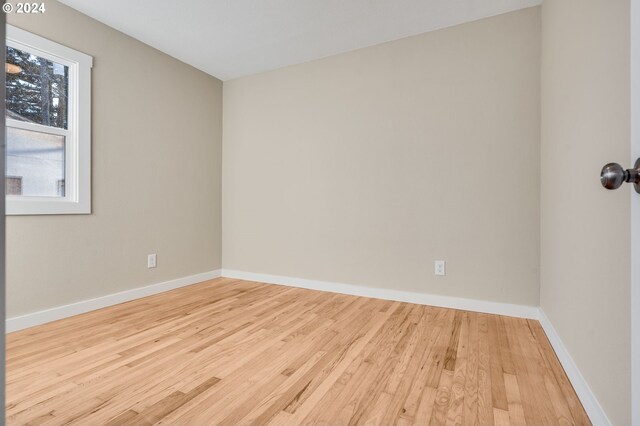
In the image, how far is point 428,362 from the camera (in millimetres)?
1632

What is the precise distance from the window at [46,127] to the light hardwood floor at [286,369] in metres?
0.93

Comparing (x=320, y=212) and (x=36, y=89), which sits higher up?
(x=36, y=89)

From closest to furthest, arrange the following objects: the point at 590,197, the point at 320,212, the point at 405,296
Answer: the point at 590,197 < the point at 405,296 < the point at 320,212

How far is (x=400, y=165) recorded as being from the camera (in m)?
2.74

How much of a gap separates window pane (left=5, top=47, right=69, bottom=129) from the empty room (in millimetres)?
15

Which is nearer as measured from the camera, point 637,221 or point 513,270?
point 637,221

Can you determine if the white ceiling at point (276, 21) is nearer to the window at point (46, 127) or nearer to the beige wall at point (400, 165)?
the beige wall at point (400, 165)

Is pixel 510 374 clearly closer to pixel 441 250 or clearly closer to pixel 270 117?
pixel 441 250

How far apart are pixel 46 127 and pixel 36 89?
27 centimetres

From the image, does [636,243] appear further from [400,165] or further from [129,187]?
[129,187]

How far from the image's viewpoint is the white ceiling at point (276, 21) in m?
2.30

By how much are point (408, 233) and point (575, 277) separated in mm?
1338

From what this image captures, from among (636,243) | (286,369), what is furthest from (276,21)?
(636,243)

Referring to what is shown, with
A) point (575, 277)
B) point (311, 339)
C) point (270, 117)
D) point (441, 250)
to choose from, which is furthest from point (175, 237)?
point (575, 277)
